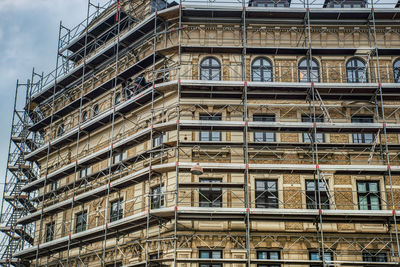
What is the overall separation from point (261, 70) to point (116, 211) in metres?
10.1

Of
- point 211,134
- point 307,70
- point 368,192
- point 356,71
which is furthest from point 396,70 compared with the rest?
point 211,134

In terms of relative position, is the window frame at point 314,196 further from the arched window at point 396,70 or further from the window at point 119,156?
the window at point 119,156

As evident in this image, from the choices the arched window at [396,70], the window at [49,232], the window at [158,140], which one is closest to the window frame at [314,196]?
the arched window at [396,70]

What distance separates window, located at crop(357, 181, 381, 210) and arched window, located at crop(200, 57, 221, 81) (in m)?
8.43

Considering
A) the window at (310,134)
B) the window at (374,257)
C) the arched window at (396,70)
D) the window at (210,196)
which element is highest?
the arched window at (396,70)

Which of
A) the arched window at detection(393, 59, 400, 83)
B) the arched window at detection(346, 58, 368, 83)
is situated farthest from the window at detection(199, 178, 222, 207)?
the arched window at detection(393, 59, 400, 83)

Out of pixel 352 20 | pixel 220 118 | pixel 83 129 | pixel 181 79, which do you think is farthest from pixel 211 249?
pixel 352 20

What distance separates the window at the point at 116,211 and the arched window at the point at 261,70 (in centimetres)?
912

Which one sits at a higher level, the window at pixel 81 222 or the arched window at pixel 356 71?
the arched window at pixel 356 71

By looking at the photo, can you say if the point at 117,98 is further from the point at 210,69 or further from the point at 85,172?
the point at 210,69

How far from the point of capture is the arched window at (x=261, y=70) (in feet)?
93.5

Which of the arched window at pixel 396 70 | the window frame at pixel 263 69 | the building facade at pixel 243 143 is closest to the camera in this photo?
the building facade at pixel 243 143

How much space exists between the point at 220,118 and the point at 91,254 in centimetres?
956

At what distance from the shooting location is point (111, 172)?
3012 cm
